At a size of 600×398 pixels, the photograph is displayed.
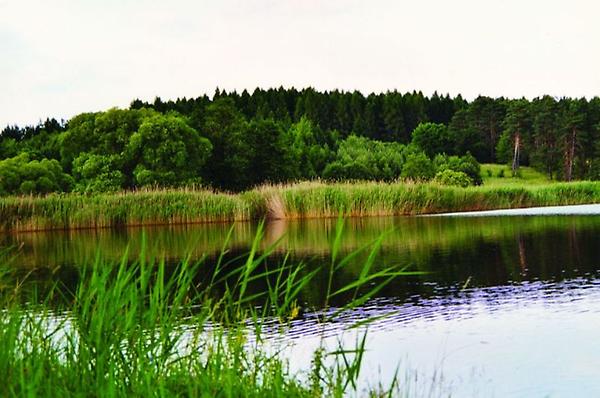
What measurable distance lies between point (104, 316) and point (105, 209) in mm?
26507

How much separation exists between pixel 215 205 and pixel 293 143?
4289cm

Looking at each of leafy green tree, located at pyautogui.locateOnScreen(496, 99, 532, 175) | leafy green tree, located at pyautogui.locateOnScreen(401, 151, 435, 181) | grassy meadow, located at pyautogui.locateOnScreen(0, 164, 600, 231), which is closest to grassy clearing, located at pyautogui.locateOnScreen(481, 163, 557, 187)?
leafy green tree, located at pyautogui.locateOnScreen(496, 99, 532, 175)

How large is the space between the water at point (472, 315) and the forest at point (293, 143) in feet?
86.8

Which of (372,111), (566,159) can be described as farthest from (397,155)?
(372,111)

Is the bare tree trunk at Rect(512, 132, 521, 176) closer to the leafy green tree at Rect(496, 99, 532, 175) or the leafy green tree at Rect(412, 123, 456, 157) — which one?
the leafy green tree at Rect(496, 99, 532, 175)

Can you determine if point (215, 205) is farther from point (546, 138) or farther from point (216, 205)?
point (546, 138)

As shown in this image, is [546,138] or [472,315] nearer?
[472,315]

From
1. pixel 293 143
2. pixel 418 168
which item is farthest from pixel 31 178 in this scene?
pixel 418 168

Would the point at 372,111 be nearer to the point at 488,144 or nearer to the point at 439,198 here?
the point at 488,144

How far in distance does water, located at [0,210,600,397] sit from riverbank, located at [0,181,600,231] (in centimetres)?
1181

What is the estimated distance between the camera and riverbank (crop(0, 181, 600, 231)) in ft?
97.5

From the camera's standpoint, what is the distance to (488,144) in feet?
326

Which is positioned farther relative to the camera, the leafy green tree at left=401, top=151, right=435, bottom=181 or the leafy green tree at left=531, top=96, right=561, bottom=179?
the leafy green tree at left=531, top=96, right=561, bottom=179

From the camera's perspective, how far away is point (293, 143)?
73.8m
